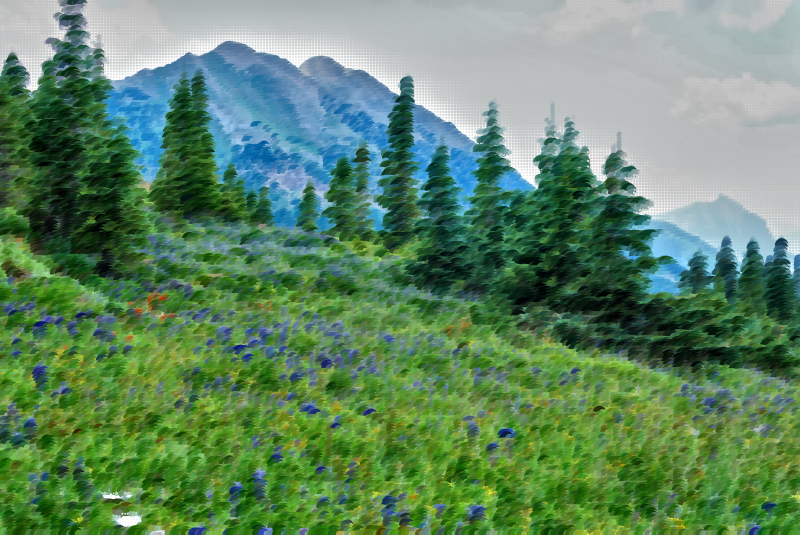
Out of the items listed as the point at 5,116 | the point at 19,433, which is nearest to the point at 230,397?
the point at 19,433

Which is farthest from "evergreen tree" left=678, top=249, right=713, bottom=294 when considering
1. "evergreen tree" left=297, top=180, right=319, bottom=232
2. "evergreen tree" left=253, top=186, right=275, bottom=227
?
"evergreen tree" left=253, top=186, right=275, bottom=227

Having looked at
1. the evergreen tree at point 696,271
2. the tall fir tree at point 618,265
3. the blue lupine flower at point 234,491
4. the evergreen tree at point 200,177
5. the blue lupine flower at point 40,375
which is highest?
the evergreen tree at point 200,177

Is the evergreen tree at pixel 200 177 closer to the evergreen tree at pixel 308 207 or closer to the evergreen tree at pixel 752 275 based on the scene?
the evergreen tree at pixel 308 207

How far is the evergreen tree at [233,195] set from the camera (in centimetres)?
4122

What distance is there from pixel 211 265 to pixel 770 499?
640 inches

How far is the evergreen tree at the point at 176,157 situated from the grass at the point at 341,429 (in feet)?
77.1

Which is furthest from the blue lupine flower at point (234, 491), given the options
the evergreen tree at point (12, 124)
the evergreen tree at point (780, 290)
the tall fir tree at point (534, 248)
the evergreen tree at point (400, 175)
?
the evergreen tree at point (780, 290)

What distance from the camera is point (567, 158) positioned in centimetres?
2136

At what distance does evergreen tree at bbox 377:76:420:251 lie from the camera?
3569 cm

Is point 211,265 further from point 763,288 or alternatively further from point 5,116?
point 763,288

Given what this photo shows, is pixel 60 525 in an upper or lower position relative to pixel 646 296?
lower

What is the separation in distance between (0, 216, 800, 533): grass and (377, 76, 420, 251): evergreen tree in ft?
72.9

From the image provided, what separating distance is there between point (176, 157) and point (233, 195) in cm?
817

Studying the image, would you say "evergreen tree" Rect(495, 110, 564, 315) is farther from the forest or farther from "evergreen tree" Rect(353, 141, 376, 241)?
"evergreen tree" Rect(353, 141, 376, 241)
